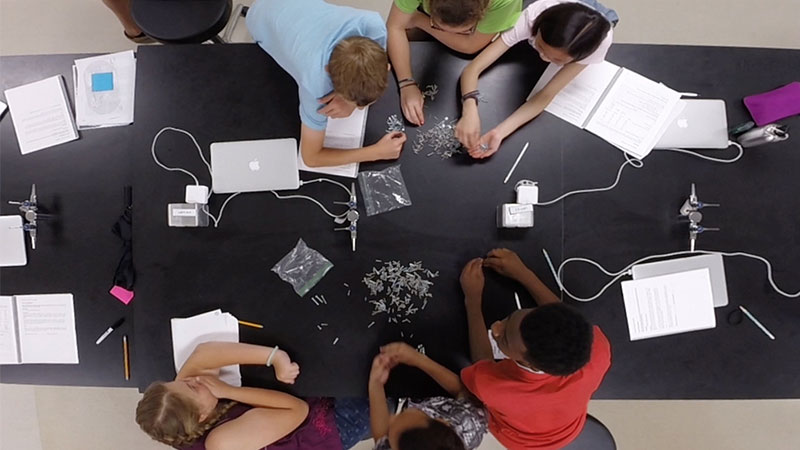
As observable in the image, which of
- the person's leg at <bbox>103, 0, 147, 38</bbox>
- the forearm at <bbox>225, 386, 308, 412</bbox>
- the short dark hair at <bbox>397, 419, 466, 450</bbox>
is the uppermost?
the person's leg at <bbox>103, 0, 147, 38</bbox>

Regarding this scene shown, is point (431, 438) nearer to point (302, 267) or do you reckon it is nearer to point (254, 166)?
point (302, 267)

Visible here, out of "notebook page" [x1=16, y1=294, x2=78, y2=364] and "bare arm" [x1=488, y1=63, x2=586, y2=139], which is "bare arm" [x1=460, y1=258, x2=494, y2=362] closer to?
"bare arm" [x1=488, y1=63, x2=586, y2=139]

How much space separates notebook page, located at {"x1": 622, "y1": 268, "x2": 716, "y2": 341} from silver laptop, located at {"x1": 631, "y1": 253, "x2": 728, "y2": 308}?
1 centimetres

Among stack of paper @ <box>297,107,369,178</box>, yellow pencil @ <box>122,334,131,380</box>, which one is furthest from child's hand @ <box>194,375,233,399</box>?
stack of paper @ <box>297,107,369,178</box>

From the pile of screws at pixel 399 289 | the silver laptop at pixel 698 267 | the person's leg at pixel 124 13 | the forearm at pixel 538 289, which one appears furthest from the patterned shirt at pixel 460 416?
the person's leg at pixel 124 13

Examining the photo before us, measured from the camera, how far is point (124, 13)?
203cm

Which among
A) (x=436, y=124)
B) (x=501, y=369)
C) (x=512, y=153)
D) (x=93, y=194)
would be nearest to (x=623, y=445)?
(x=501, y=369)

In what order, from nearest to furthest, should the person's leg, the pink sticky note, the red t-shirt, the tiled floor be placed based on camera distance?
the red t-shirt < the pink sticky note < the person's leg < the tiled floor

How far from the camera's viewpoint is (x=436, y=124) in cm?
148

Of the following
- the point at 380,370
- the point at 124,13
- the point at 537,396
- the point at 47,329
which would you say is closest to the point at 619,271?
the point at 537,396

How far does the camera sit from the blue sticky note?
153 cm

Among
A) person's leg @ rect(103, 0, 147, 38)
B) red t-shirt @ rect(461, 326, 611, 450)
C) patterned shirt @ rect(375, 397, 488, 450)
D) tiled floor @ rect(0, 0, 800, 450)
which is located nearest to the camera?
red t-shirt @ rect(461, 326, 611, 450)

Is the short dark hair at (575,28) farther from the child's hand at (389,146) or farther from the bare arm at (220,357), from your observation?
the bare arm at (220,357)

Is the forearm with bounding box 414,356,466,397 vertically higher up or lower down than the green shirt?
lower down
